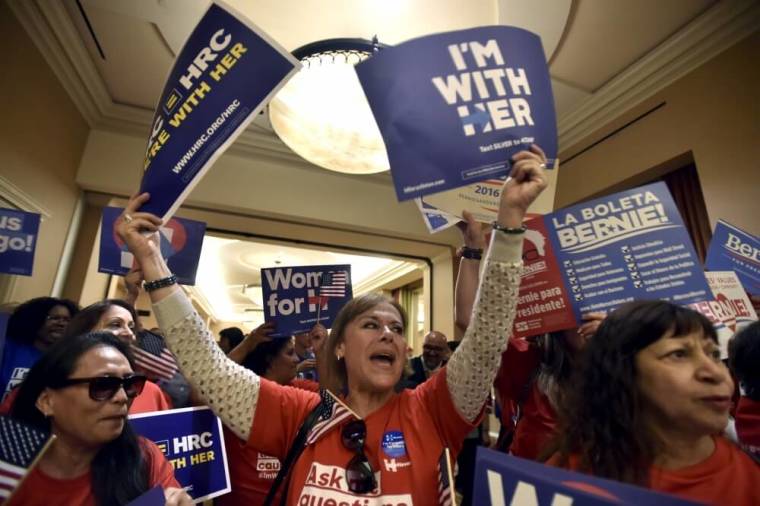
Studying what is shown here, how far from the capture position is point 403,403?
1.09m

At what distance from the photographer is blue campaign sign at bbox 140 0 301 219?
1005 millimetres

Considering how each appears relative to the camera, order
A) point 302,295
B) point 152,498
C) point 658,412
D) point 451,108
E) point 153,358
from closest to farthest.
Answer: point 152,498 → point 658,412 → point 451,108 → point 153,358 → point 302,295

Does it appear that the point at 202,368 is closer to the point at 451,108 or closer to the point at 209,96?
the point at 209,96

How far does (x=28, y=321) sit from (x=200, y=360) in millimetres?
1601

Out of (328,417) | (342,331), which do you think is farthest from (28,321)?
(328,417)

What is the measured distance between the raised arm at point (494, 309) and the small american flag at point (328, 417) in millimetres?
272

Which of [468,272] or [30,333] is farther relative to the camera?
[30,333]

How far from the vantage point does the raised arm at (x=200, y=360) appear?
3.36ft

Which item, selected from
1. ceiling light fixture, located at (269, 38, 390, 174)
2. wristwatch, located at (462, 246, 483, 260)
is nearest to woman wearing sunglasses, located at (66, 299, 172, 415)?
wristwatch, located at (462, 246, 483, 260)

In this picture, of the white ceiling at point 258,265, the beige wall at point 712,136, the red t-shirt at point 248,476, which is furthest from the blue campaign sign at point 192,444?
the white ceiling at point 258,265

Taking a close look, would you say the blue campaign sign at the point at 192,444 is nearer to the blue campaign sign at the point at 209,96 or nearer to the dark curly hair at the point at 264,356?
the blue campaign sign at the point at 209,96

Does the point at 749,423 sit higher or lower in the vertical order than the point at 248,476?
higher

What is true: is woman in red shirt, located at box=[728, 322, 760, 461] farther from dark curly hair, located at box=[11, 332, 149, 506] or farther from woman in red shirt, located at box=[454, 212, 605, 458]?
dark curly hair, located at box=[11, 332, 149, 506]

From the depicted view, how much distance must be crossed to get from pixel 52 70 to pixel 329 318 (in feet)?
9.19
